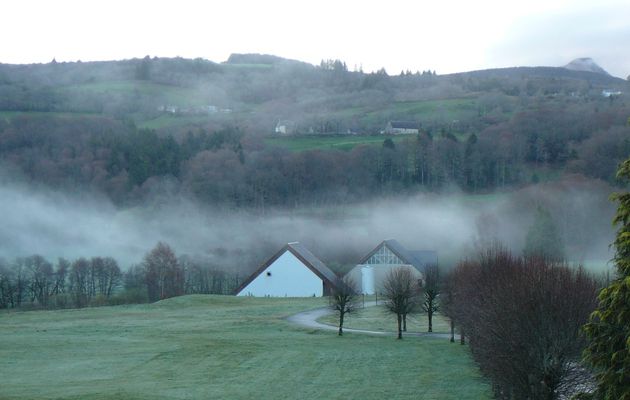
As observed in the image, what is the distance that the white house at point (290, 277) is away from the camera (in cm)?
6625

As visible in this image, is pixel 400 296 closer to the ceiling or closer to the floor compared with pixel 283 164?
closer to the floor

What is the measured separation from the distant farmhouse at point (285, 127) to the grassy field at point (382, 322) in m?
90.4

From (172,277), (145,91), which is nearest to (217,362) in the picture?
(172,277)

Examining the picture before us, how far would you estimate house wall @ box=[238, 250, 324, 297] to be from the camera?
66.5 m

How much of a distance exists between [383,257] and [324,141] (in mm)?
61301

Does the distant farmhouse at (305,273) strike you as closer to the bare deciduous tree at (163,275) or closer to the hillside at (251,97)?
the bare deciduous tree at (163,275)

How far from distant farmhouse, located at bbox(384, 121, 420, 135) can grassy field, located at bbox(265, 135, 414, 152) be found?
5144mm

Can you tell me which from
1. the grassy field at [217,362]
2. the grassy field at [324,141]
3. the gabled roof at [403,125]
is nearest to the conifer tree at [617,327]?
the grassy field at [217,362]

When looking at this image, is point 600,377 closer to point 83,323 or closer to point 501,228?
point 83,323

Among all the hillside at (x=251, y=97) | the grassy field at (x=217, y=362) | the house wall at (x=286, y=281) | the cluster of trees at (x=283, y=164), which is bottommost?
the grassy field at (x=217, y=362)

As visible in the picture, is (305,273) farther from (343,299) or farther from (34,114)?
(34,114)

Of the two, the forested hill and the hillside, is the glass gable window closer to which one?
the forested hill

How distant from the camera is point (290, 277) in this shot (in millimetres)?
67062

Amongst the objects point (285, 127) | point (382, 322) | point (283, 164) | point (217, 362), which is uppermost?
point (285, 127)
